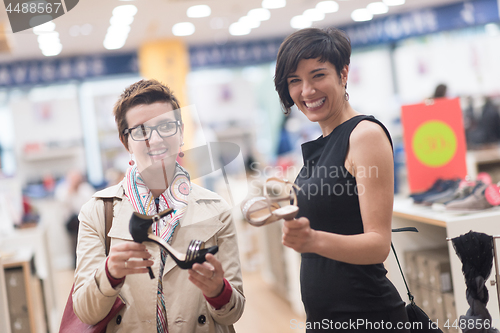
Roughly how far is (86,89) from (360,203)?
822cm

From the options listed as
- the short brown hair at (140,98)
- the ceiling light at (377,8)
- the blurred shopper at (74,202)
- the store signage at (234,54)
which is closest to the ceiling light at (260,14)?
the store signage at (234,54)

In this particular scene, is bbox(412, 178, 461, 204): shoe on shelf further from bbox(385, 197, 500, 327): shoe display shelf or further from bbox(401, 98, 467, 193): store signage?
bbox(401, 98, 467, 193): store signage

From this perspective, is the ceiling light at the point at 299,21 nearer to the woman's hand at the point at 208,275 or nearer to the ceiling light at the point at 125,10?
the ceiling light at the point at 125,10

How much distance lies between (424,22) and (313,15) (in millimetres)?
1974

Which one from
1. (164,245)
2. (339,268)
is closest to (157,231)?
(164,245)

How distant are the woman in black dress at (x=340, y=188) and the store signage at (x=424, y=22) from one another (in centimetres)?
727

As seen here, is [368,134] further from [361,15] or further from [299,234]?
[361,15]

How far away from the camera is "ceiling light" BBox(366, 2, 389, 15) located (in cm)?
740

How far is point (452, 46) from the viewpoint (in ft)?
26.2

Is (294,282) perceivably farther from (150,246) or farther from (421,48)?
(421,48)

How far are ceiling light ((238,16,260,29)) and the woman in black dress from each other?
6265mm

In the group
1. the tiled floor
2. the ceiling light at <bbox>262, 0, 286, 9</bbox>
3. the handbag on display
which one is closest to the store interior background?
the ceiling light at <bbox>262, 0, 286, 9</bbox>

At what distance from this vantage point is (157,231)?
1.32m

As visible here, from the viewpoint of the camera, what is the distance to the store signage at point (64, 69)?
26.6 ft
